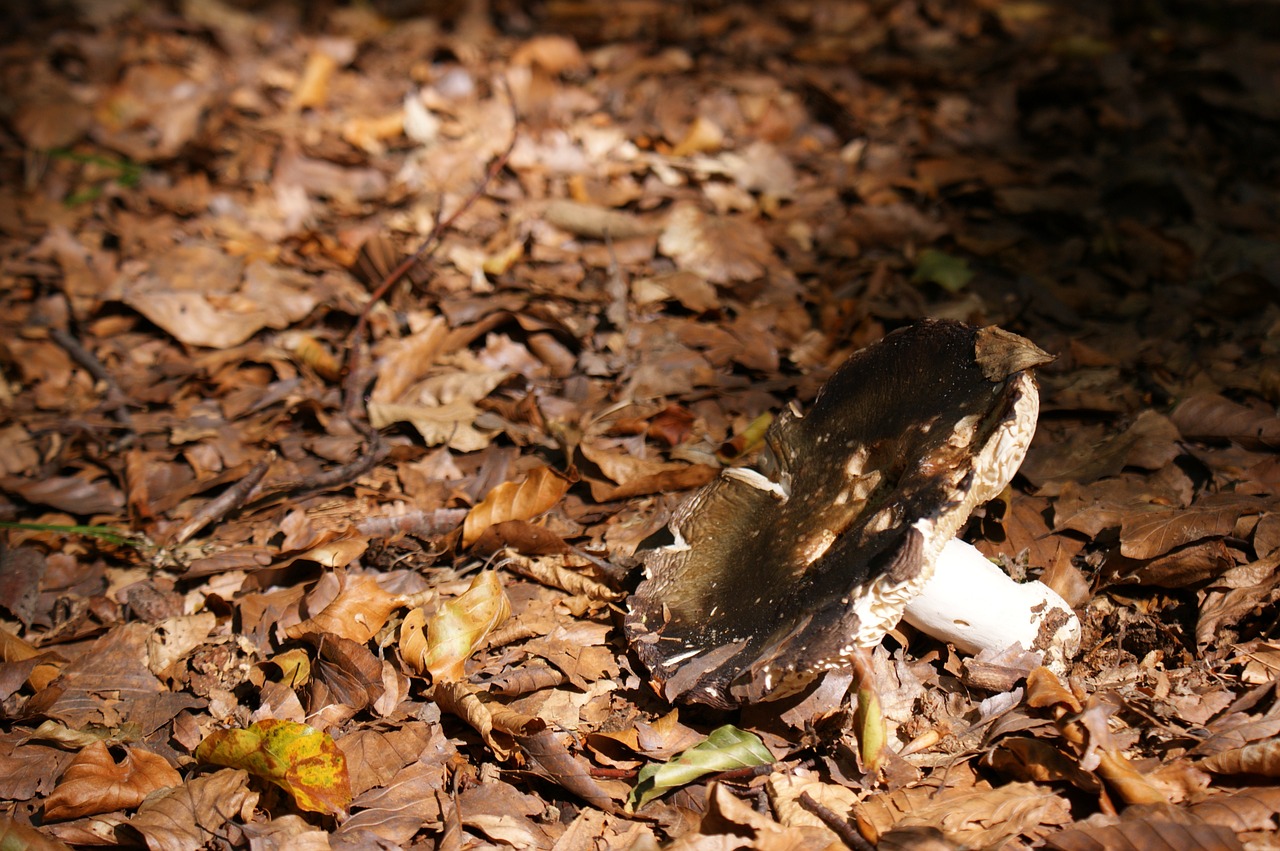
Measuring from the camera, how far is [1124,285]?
415 cm

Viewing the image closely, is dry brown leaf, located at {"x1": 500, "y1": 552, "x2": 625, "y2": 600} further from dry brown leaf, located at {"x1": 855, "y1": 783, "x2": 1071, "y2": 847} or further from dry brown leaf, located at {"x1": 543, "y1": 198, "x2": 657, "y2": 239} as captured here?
dry brown leaf, located at {"x1": 543, "y1": 198, "x2": 657, "y2": 239}

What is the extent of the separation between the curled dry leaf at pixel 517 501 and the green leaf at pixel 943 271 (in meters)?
2.05

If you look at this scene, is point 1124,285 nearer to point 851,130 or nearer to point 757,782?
point 851,130

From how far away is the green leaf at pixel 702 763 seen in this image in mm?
2291

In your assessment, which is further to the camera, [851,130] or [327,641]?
[851,130]

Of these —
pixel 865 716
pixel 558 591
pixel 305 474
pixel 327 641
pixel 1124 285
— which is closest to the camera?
pixel 865 716

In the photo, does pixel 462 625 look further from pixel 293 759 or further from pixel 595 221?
pixel 595 221

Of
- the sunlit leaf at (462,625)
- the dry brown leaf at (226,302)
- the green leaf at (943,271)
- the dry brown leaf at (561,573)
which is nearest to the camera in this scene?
the sunlit leaf at (462,625)

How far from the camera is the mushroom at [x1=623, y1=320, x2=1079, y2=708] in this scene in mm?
2051

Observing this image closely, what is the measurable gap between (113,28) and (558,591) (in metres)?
6.68

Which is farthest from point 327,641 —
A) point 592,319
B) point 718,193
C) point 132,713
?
point 718,193

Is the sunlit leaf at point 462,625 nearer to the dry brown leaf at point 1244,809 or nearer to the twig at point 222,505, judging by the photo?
the twig at point 222,505

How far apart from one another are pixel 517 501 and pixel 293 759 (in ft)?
3.86

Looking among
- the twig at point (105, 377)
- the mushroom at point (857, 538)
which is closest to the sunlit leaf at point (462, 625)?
the mushroom at point (857, 538)
